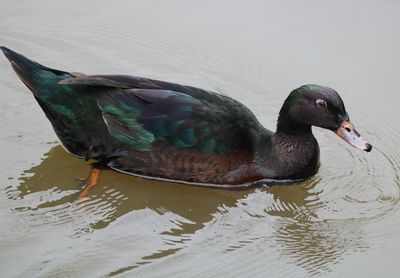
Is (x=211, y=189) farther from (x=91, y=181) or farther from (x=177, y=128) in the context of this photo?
(x=91, y=181)

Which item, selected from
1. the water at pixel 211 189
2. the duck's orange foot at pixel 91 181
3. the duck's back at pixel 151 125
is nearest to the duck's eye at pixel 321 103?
the duck's back at pixel 151 125

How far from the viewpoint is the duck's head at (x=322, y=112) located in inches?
258

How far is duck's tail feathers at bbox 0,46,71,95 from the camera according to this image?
678 centimetres

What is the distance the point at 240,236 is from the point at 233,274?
1.67 ft

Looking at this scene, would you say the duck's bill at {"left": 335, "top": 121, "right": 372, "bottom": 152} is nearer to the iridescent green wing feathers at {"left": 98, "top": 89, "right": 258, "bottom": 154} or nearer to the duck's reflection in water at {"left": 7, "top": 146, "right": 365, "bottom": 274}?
the duck's reflection in water at {"left": 7, "top": 146, "right": 365, "bottom": 274}

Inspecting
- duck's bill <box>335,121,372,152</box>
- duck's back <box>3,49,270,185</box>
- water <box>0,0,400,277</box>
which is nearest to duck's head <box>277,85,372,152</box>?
duck's bill <box>335,121,372,152</box>

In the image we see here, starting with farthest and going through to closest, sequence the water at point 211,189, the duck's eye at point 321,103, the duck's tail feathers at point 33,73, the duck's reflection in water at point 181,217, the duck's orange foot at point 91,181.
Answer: the duck's tail feathers at point 33,73 → the duck's eye at point 321,103 → the duck's orange foot at point 91,181 → the duck's reflection in water at point 181,217 → the water at point 211,189

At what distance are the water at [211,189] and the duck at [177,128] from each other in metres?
0.14

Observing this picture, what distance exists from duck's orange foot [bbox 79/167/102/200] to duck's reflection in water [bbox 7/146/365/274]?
5cm

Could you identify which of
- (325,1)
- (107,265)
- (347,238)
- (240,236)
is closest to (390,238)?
(347,238)

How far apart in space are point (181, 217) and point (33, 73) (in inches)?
69.1

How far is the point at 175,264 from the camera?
563 cm

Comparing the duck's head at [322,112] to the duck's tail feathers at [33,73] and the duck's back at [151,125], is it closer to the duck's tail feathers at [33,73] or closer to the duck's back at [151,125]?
the duck's back at [151,125]

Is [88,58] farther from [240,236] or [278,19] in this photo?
[240,236]
